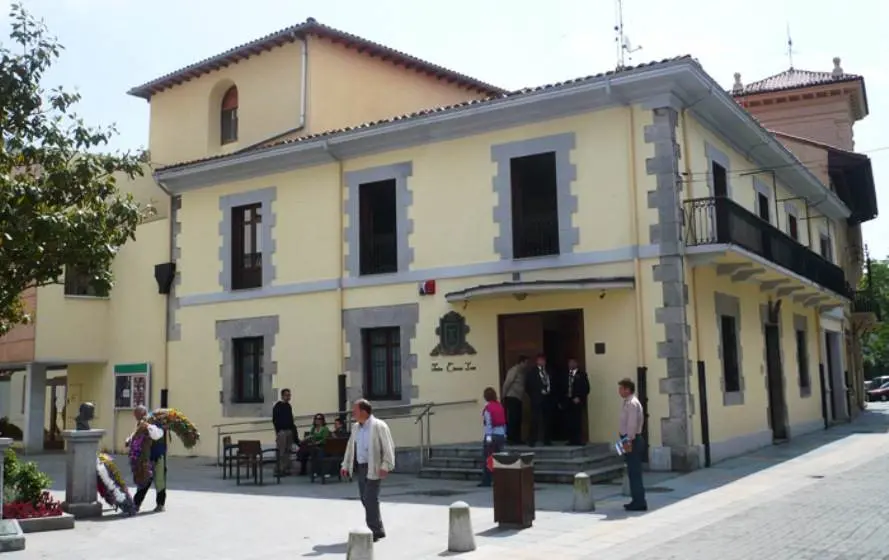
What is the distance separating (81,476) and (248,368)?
885 centimetres

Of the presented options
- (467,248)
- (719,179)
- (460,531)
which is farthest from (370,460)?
(719,179)

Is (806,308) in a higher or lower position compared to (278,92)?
lower

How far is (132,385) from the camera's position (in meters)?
22.1

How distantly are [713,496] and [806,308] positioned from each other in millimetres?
14020

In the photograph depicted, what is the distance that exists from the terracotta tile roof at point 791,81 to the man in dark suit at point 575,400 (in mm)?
21242

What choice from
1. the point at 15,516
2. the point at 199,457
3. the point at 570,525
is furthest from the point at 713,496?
the point at 199,457

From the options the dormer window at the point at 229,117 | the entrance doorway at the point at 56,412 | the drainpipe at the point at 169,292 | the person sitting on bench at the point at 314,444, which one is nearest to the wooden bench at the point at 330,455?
the person sitting on bench at the point at 314,444

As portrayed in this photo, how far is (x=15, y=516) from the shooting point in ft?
35.0

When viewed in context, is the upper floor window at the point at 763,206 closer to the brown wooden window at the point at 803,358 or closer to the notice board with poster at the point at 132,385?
the brown wooden window at the point at 803,358

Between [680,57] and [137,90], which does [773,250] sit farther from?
[137,90]

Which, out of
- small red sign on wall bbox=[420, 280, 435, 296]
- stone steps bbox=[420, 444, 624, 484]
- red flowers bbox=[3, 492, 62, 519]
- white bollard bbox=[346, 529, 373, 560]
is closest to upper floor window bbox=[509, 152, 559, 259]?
small red sign on wall bbox=[420, 280, 435, 296]

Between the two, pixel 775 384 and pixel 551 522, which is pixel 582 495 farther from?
pixel 775 384

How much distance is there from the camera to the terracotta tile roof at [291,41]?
2156cm

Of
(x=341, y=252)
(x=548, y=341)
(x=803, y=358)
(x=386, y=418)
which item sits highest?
(x=341, y=252)
